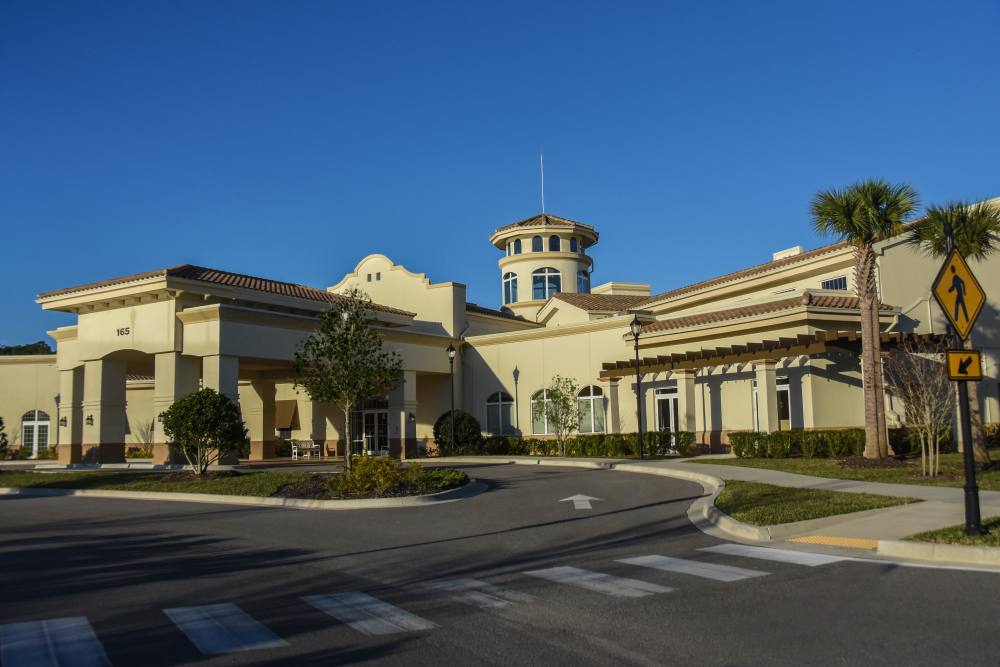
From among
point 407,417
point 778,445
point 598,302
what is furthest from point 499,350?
point 778,445

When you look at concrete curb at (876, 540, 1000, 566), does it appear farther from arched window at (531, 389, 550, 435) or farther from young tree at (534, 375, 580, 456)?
arched window at (531, 389, 550, 435)

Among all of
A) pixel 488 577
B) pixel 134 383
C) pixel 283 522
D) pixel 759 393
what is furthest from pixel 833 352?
pixel 134 383

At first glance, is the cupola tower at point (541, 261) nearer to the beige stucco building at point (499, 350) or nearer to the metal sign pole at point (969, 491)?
the beige stucco building at point (499, 350)

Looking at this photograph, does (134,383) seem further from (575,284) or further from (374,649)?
(374,649)

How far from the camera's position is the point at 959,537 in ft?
34.7

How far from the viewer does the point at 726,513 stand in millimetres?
14039

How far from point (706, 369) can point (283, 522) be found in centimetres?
2041

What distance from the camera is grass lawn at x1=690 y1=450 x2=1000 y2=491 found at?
1794cm

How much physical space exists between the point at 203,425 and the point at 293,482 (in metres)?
4.15

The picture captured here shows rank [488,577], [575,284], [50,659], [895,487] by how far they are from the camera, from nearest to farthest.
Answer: [50,659] → [488,577] → [895,487] → [575,284]

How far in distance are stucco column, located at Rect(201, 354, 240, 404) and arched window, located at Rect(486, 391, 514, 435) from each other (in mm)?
13046

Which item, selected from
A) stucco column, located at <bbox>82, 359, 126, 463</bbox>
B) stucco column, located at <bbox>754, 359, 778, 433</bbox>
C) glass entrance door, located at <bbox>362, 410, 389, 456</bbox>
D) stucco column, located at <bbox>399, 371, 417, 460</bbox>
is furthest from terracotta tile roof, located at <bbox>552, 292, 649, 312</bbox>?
stucco column, located at <bbox>82, 359, 126, 463</bbox>

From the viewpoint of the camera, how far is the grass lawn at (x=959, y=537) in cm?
1023

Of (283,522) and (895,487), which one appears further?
(895,487)
